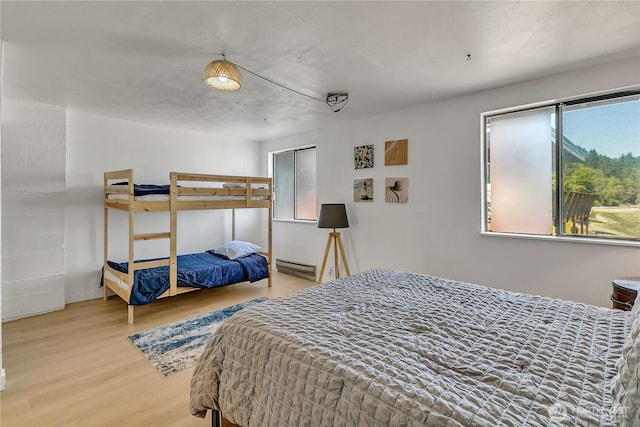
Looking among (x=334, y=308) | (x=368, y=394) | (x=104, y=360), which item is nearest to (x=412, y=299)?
(x=334, y=308)

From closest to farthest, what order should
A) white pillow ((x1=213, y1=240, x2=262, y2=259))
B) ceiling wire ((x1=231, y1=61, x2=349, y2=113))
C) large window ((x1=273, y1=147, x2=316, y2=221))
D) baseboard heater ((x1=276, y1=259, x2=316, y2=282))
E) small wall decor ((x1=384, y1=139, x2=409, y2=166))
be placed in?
ceiling wire ((x1=231, y1=61, x2=349, y2=113)), small wall decor ((x1=384, y1=139, x2=409, y2=166)), white pillow ((x1=213, y1=240, x2=262, y2=259)), baseboard heater ((x1=276, y1=259, x2=316, y2=282)), large window ((x1=273, y1=147, x2=316, y2=221))

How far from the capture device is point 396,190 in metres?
3.71

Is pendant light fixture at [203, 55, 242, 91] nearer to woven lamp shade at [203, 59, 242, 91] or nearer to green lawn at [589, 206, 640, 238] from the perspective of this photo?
woven lamp shade at [203, 59, 242, 91]

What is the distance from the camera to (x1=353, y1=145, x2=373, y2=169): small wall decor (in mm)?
3955

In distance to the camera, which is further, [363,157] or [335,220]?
[363,157]

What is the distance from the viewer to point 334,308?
1.64m

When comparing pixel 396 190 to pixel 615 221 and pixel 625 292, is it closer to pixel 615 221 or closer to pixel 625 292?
pixel 615 221

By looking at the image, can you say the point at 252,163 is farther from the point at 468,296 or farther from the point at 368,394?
the point at 368,394

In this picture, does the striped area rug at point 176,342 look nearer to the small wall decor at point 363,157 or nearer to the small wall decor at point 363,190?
the small wall decor at point 363,190

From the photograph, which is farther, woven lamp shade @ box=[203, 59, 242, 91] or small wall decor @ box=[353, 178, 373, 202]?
small wall decor @ box=[353, 178, 373, 202]

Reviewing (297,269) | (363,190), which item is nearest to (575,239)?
(363,190)

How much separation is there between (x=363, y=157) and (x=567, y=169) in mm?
Answer: 2146

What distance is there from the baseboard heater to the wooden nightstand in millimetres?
3359

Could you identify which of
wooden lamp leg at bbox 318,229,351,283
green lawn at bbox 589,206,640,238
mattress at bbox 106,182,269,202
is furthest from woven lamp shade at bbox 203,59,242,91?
green lawn at bbox 589,206,640,238
